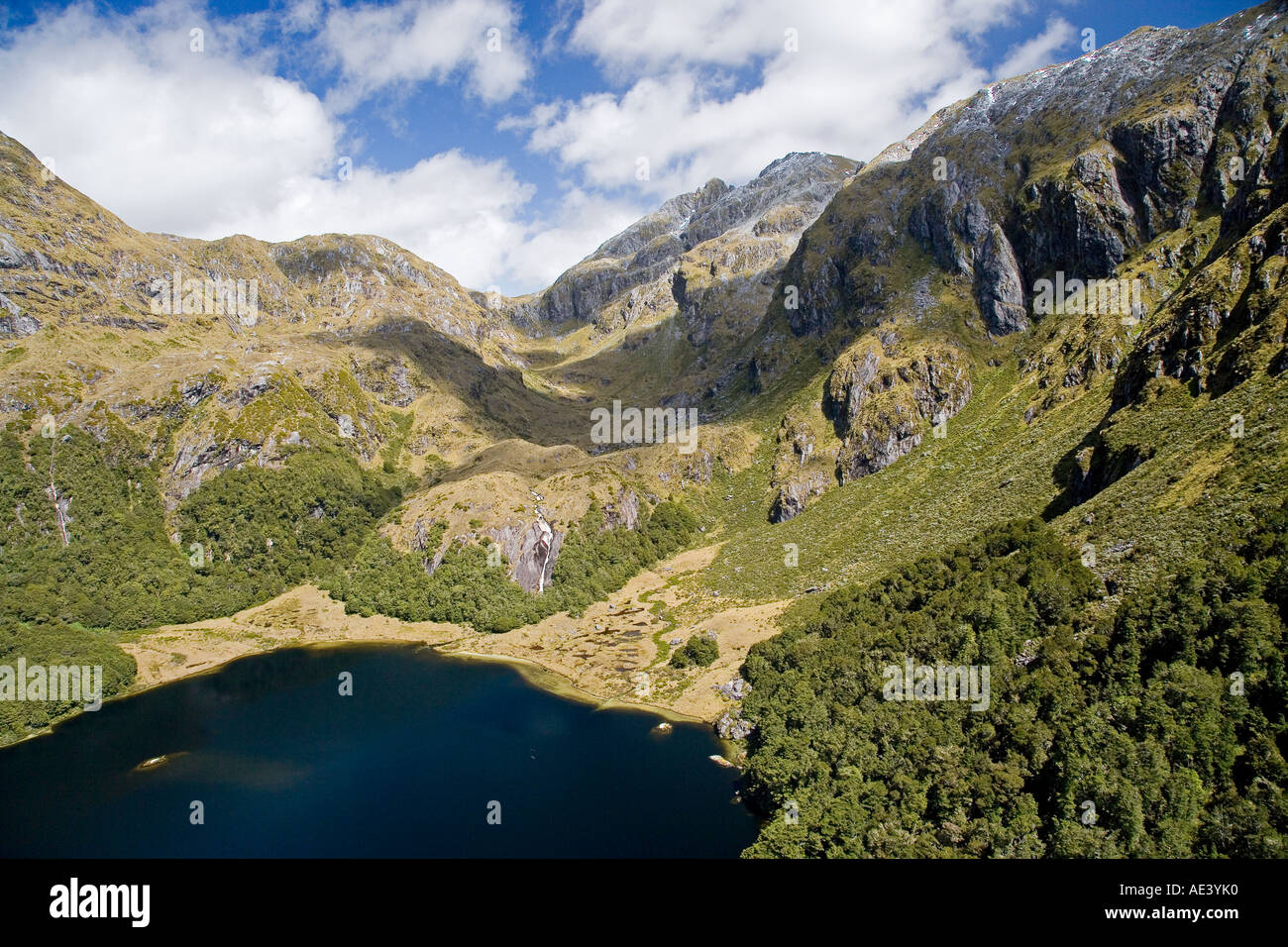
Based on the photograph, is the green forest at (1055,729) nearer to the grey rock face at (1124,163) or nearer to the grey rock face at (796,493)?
the grey rock face at (796,493)

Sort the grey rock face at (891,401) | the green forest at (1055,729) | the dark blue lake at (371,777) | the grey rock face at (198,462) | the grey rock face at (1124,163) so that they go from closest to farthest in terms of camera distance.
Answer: the green forest at (1055,729)
the dark blue lake at (371,777)
the grey rock face at (1124,163)
the grey rock face at (891,401)
the grey rock face at (198,462)

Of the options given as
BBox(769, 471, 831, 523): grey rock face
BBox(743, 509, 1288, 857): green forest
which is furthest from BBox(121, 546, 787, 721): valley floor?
BBox(769, 471, 831, 523): grey rock face

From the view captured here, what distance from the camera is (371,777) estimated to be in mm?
84000

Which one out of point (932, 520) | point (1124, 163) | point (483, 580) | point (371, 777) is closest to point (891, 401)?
point (932, 520)

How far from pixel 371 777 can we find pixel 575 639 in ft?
166

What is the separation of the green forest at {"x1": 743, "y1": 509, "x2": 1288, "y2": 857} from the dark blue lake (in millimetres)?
12942

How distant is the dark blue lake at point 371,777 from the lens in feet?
227

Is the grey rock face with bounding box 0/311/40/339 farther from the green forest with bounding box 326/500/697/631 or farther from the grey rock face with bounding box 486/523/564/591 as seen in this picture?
the grey rock face with bounding box 486/523/564/591

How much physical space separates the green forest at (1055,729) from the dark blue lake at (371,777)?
510 inches

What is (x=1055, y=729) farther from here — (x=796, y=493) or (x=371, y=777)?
(x=796, y=493)

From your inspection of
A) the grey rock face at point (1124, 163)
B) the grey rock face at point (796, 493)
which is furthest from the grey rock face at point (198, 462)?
the grey rock face at point (1124, 163)
